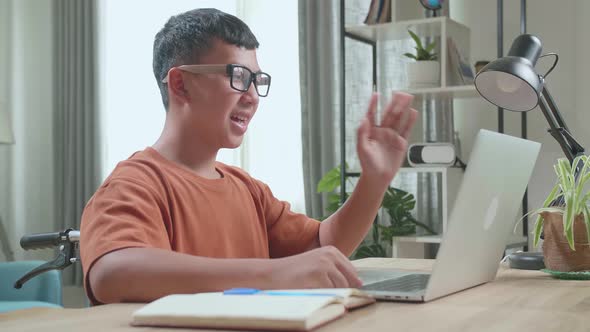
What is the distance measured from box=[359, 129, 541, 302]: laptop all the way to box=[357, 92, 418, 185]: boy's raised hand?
0.52 ft

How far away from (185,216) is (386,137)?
37 centimetres

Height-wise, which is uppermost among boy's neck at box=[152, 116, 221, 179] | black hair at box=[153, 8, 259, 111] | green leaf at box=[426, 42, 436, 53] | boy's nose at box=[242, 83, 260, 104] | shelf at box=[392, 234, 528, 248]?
green leaf at box=[426, 42, 436, 53]

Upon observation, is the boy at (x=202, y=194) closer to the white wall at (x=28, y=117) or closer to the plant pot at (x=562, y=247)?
the plant pot at (x=562, y=247)

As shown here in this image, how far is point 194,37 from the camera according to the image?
1.47 meters

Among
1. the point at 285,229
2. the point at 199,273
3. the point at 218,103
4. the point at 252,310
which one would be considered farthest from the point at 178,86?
the point at 252,310

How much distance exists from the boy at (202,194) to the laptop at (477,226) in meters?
0.15

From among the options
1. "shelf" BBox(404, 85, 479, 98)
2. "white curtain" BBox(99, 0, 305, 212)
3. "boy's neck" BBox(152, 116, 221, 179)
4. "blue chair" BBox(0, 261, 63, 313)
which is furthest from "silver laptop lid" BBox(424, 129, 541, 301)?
"white curtain" BBox(99, 0, 305, 212)

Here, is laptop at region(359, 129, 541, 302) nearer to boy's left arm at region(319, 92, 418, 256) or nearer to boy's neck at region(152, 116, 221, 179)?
boy's left arm at region(319, 92, 418, 256)

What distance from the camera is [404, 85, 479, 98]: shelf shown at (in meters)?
3.08

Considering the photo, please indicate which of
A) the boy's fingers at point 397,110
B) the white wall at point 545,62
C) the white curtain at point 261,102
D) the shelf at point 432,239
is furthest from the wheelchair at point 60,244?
the white curtain at point 261,102

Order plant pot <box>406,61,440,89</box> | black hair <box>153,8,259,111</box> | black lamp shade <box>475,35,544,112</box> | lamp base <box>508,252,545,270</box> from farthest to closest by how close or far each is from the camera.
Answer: plant pot <box>406,61,440,89</box>, lamp base <box>508,252,545,270</box>, black hair <box>153,8,259,111</box>, black lamp shade <box>475,35,544,112</box>

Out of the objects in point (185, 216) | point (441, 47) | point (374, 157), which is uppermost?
point (441, 47)

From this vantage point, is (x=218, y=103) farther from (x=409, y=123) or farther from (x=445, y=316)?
(x=445, y=316)

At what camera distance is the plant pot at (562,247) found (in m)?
1.42
